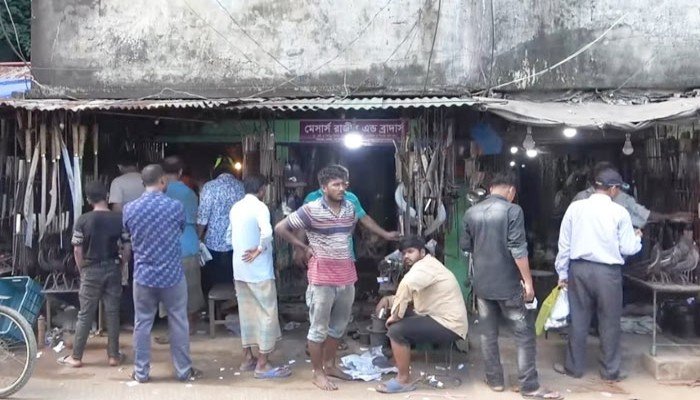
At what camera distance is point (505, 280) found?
5.62 metres

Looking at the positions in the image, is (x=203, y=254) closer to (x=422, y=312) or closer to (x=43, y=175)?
(x=43, y=175)

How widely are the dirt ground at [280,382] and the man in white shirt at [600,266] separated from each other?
28 cm

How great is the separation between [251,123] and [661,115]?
15.2ft

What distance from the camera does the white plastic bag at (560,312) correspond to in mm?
6199

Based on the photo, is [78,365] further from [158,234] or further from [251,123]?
[251,123]

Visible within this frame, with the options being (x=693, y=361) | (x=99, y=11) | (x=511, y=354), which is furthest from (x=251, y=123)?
(x=693, y=361)

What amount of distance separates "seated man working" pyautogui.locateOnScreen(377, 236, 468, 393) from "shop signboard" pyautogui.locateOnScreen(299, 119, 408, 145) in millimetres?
2182

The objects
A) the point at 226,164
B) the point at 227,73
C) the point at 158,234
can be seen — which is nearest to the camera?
the point at 158,234

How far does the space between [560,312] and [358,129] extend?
3.08 m

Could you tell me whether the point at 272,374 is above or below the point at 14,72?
below

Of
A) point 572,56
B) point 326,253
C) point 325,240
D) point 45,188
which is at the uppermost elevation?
point 572,56

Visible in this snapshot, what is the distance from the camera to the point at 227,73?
27.5 feet

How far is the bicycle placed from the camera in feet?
17.8

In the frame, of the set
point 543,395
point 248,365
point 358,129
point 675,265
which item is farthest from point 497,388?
point 358,129
